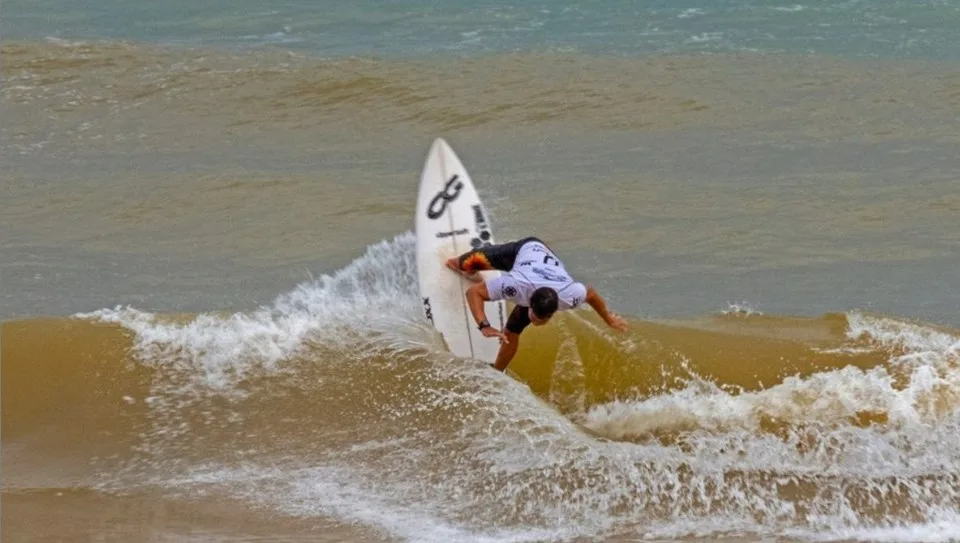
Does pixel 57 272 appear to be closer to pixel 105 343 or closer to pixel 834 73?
pixel 105 343

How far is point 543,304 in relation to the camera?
7.93 meters

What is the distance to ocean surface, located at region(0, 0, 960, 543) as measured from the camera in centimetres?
719

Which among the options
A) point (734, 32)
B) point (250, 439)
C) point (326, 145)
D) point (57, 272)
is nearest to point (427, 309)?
point (250, 439)

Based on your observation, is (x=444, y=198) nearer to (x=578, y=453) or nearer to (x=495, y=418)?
(x=495, y=418)

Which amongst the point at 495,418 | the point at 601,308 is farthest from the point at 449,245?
the point at 495,418

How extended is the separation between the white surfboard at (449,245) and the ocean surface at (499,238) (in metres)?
0.19

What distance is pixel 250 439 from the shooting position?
A: 7.88 meters

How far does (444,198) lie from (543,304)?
1931 mm

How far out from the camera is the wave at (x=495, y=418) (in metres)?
7.03

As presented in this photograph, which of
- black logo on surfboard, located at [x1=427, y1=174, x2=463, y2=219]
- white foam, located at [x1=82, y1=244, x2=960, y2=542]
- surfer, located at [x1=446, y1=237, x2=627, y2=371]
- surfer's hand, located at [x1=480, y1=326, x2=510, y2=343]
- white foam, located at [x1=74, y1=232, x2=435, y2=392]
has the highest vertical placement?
black logo on surfboard, located at [x1=427, y1=174, x2=463, y2=219]

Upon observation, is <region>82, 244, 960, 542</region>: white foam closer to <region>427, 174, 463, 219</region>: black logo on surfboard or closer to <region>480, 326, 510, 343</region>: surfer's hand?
<region>480, 326, 510, 343</region>: surfer's hand

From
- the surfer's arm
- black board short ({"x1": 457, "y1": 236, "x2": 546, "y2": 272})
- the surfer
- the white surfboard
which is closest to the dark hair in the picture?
the surfer

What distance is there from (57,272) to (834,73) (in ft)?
31.2

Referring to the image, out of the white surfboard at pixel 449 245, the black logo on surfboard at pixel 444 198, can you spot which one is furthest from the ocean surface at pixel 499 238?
the black logo on surfboard at pixel 444 198
